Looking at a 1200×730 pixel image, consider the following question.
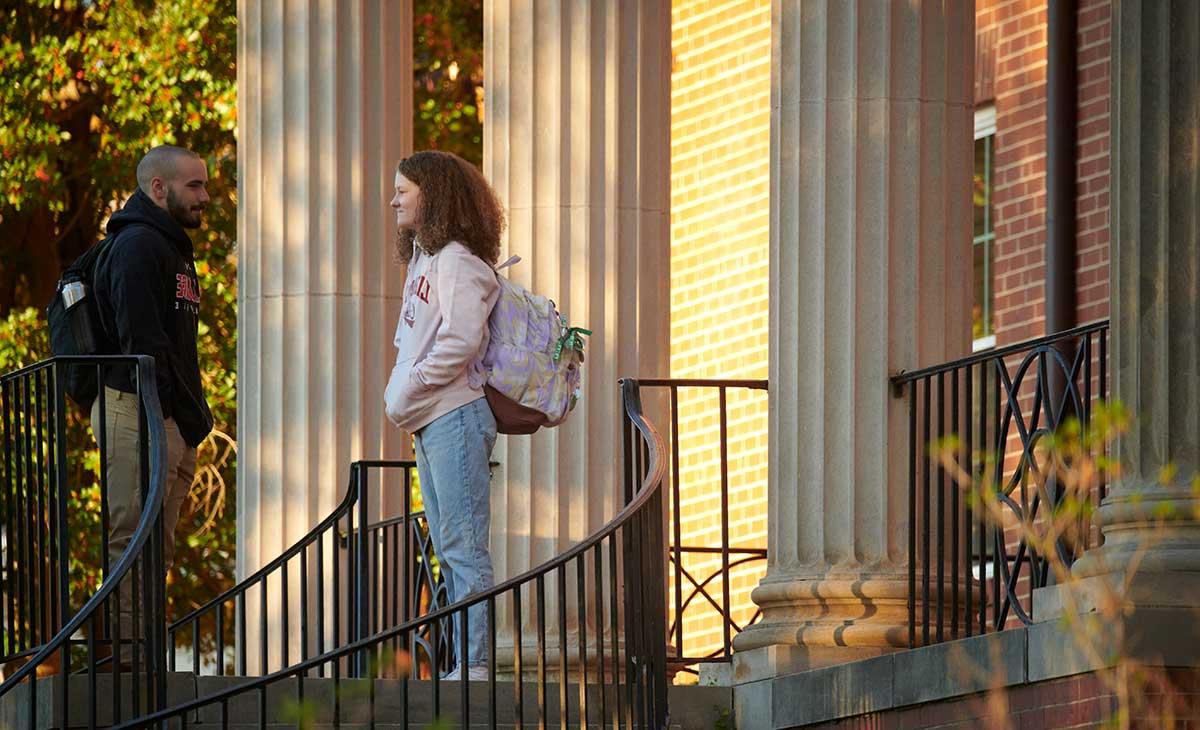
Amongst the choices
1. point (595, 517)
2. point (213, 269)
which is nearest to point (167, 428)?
point (595, 517)

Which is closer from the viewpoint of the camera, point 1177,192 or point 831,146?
point 1177,192

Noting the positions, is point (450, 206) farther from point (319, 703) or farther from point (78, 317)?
point (319, 703)

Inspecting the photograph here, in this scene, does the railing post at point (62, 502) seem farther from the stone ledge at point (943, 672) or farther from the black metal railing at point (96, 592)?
the stone ledge at point (943, 672)

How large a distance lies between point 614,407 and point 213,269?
8361 millimetres

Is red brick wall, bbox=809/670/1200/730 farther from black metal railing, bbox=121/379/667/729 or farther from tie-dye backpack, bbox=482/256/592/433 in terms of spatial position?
tie-dye backpack, bbox=482/256/592/433

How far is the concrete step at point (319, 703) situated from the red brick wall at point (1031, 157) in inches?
228

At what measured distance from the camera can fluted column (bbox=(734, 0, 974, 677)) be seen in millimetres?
9656

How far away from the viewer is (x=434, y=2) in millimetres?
19547

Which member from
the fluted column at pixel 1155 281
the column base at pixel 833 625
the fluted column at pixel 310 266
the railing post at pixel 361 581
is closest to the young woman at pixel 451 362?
the column base at pixel 833 625

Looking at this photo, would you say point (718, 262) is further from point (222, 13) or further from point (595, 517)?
point (595, 517)

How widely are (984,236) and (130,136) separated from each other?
6.82 metres

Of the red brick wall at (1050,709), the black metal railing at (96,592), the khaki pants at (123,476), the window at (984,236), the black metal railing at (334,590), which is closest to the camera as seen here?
the red brick wall at (1050,709)

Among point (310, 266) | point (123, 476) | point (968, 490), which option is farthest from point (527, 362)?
point (310, 266)

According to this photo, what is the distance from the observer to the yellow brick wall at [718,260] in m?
16.8
